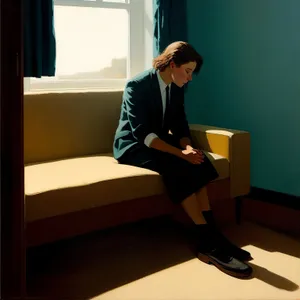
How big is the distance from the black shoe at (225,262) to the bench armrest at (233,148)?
0.52 meters

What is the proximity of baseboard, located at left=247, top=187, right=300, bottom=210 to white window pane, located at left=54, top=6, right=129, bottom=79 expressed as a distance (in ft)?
4.00

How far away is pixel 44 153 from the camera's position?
2.64 metres

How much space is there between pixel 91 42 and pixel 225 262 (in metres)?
1.78

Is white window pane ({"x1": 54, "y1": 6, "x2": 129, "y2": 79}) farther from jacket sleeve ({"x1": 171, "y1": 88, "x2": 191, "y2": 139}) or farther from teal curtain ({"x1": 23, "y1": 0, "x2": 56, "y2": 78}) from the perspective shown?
jacket sleeve ({"x1": 171, "y1": 88, "x2": 191, "y2": 139})

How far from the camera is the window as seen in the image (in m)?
3.16

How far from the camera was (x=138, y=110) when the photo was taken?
254cm

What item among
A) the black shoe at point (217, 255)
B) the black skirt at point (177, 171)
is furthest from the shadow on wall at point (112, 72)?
the black shoe at point (217, 255)

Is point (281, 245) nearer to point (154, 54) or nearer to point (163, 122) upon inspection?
point (163, 122)

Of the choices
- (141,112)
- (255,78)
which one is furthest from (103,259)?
(255,78)

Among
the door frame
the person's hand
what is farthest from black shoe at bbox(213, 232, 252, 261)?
the door frame

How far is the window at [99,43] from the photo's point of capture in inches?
124

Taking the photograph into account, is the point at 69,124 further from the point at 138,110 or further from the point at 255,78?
the point at 255,78


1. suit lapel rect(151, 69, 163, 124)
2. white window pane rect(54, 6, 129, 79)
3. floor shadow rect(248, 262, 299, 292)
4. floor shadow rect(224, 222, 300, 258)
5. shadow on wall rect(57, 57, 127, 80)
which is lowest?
floor shadow rect(248, 262, 299, 292)

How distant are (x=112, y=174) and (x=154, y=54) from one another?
1244 mm
